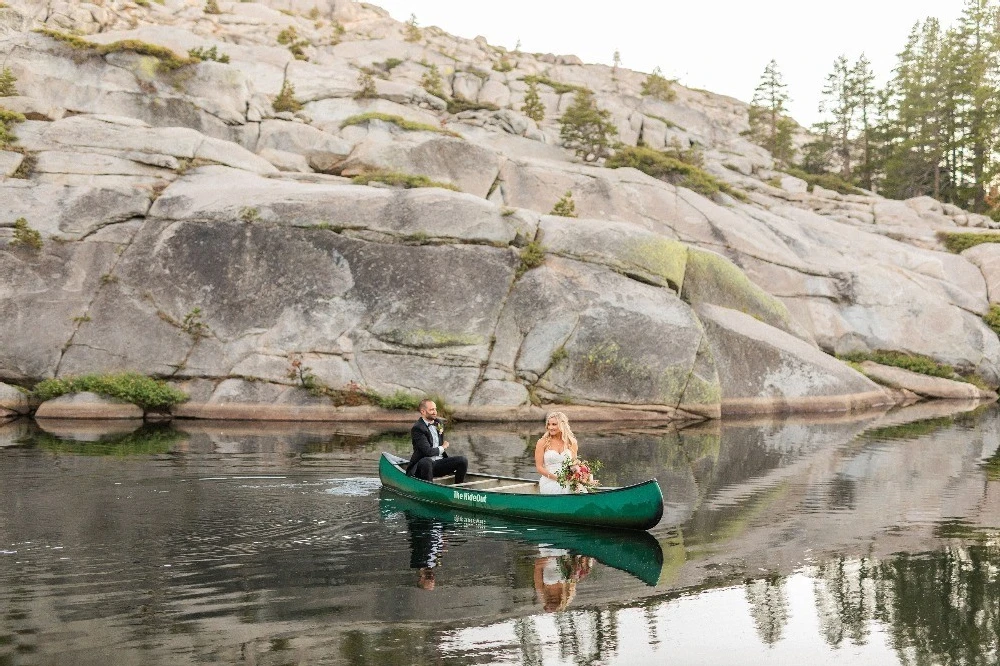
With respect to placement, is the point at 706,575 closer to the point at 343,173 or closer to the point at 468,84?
the point at 343,173

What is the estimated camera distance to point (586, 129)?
191ft

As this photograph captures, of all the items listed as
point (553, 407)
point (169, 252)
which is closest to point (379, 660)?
point (553, 407)

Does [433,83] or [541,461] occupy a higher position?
[433,83]

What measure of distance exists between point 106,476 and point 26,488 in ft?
5.71

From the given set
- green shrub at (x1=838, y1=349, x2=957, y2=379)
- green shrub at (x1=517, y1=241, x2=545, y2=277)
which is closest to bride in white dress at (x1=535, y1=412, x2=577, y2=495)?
green shrub at (x1=517, y1=241, x2=545, y2=277)

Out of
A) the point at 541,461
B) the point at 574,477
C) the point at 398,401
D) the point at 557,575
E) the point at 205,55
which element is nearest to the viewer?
the point at 557,575

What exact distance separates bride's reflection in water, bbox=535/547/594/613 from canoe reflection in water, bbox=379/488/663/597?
0.01 m

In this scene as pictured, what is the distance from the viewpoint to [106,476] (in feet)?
63.8

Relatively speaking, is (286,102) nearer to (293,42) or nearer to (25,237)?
(293,42)

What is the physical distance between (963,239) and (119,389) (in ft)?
157

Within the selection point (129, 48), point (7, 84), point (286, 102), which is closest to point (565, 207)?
point (286, 102)

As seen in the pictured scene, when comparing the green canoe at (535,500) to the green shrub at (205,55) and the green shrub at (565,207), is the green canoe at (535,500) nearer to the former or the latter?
the green shrub at (565,207)

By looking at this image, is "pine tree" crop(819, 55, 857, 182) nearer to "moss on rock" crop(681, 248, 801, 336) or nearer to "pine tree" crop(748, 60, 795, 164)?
"pine tree" crop(748, 60, 795, 164)

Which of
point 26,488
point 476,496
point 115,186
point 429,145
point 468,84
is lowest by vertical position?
point 26,488
